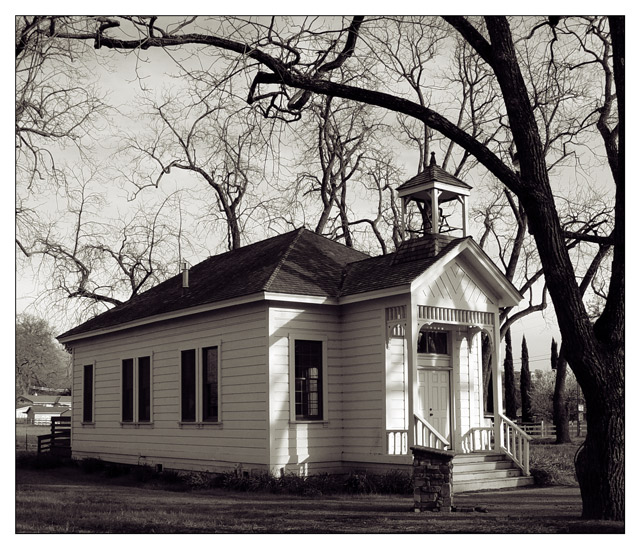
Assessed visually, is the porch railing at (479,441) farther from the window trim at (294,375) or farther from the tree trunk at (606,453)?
the tree trunk at (606,453)

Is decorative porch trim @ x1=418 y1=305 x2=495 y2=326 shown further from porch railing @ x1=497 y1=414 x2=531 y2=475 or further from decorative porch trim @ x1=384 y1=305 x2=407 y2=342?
porch railing @ x1=497 y1=414 x2=531 y2=475

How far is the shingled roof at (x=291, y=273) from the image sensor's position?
16.2 metres

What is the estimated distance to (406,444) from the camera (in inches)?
627

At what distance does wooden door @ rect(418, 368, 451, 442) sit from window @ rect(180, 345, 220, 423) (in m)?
4.23

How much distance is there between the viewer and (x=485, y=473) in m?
16.0

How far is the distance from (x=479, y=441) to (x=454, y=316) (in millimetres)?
2961

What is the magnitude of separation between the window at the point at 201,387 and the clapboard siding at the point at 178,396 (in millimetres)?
176

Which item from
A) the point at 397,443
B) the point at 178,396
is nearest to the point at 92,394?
the point at 178,396

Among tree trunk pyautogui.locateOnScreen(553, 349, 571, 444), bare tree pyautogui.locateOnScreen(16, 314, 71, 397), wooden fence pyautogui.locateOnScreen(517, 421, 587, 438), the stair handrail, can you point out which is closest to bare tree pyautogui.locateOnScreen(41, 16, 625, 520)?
the stair handrail

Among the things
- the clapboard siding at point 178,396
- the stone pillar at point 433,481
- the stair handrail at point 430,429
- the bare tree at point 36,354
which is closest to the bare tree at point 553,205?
the stone pillar at point 433,481

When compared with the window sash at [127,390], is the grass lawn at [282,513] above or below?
below

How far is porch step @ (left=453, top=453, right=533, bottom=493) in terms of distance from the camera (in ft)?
50.9
